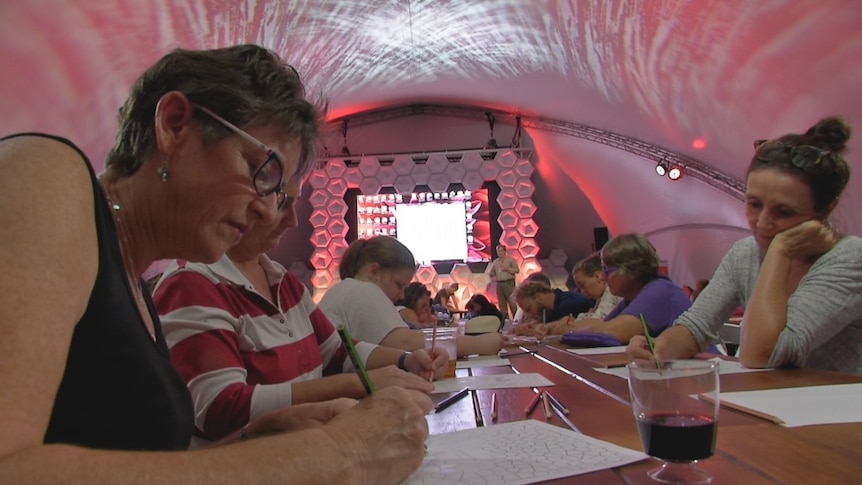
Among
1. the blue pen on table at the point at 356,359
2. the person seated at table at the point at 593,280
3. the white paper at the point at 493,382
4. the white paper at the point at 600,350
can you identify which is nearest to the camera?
the blue pen on table at the point at 356,359

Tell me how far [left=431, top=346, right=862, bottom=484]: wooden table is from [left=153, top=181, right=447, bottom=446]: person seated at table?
0.23m

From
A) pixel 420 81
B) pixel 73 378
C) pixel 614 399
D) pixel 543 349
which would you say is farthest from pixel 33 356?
pixel 420 81

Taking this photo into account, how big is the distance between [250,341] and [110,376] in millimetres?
620

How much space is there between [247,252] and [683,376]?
1.08 m

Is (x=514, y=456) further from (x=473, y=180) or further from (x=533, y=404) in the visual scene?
(x=473, y=180)

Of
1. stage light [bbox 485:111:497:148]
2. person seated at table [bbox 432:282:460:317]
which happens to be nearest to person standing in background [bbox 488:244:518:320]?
person seated at table [bbox 432:282:460:317]

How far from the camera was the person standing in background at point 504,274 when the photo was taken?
8.45 m

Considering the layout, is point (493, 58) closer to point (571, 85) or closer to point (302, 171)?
point (571, 85)

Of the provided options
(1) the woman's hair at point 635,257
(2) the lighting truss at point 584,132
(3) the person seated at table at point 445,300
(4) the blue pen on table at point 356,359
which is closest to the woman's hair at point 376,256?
(1) the woman's hair at point 635,257

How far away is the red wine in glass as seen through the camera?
0.68 m

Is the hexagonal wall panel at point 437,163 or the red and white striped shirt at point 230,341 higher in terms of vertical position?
the hexagonal wall panel at point 437,163

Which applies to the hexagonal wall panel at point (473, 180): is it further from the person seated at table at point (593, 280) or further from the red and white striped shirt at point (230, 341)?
the red and white striped shirt at point (230, 341)

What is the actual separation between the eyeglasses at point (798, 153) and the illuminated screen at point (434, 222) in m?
7.33

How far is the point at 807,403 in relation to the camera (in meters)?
1.00
